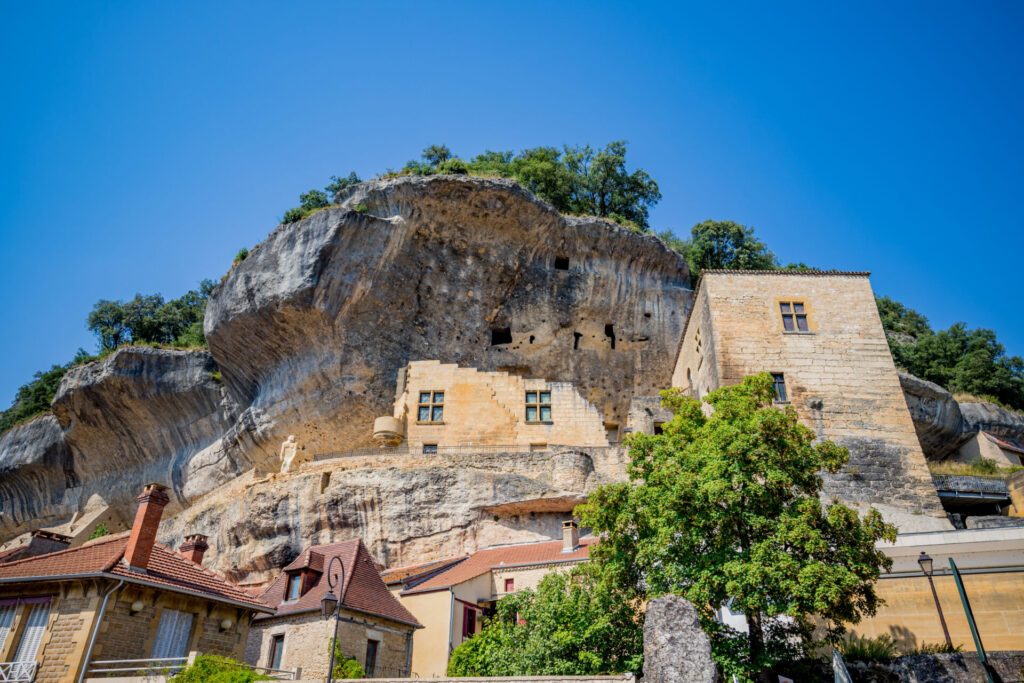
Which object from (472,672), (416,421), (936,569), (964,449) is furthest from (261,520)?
(964,449)

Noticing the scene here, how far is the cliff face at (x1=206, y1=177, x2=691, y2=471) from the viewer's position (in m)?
30.2

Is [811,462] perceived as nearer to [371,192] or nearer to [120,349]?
[371,192]

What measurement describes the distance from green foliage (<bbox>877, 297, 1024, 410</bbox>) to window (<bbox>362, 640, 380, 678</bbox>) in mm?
32634

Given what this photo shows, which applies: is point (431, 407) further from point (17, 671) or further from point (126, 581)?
point (17, 671)

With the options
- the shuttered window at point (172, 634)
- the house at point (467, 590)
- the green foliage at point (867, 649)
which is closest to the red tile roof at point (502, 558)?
the house at point (467, 590)

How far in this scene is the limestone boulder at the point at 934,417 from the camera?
3080cm

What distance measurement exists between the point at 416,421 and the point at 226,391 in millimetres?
11529

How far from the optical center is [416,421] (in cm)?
2861

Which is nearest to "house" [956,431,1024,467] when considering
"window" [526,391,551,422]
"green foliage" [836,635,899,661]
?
"window" [526,391,551,422]

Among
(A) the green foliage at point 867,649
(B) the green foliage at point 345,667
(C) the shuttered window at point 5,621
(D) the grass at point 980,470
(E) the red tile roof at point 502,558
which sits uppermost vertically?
(D) the grass at point 980,470

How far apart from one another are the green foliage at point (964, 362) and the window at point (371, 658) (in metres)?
32.6

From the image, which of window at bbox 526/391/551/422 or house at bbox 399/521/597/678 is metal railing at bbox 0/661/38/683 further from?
window at bbox 526/391/551/422

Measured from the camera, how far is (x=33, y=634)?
14.6 m

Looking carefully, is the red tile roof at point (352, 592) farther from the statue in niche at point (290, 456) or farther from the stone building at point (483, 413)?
the stone building at point (483, 413)
